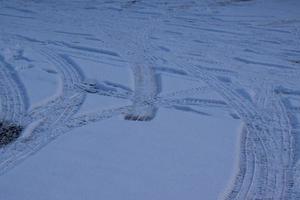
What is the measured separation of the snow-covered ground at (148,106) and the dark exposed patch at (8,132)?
0.02 m

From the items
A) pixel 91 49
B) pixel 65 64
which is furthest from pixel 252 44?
pixel 65 64

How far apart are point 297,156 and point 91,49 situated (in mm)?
3050

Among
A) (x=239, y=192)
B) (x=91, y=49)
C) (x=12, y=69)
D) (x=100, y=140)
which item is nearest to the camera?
(x=239, y=192)

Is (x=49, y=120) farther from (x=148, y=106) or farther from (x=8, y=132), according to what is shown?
(x=148, y=106)

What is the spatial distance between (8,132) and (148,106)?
1303 millimetres

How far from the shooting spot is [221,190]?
3113 mm

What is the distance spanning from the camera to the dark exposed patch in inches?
Result: 141

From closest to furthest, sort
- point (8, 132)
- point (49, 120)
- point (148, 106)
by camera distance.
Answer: point (8, 132) < point (49, 120) < point (148, 106)

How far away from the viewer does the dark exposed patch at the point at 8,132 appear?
3.59 metres

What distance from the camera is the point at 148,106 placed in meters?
4.25

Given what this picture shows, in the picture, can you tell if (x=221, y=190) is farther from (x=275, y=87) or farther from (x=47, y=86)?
(x=47, y=86)

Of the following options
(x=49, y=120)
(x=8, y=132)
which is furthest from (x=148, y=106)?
(x=8, y=132)

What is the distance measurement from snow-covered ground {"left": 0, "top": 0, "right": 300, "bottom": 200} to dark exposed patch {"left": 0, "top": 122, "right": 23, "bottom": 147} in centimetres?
2

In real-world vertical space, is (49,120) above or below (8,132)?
above
